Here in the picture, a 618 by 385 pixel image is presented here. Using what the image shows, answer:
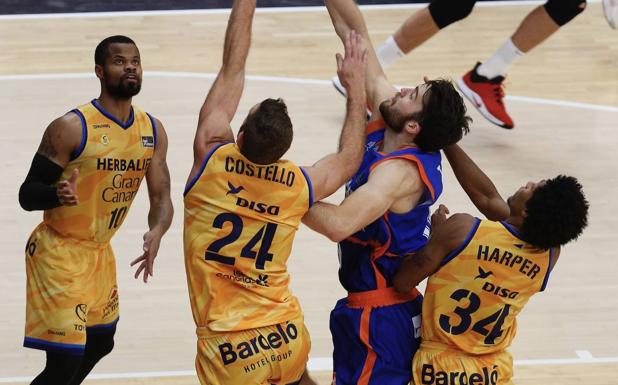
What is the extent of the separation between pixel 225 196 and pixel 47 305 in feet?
3.60

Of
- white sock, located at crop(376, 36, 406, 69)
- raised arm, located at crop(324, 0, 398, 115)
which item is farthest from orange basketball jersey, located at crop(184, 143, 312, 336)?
Answer: white sock, located at crop(376, 36, 406, 69)

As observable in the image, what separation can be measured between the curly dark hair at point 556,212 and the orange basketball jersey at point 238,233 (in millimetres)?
883

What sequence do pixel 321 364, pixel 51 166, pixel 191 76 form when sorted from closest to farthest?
pixel 51 166 < pixel 321 364 < pixel 191 76

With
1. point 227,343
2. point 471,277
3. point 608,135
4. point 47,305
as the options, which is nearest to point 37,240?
point 47,305

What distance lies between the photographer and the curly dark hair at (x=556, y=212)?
451 cm

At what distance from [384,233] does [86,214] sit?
1.35 metres

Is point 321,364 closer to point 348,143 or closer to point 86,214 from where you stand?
point 86,214

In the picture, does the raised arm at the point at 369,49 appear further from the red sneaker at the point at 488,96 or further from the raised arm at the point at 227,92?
the red sneaker at the point at 488,96

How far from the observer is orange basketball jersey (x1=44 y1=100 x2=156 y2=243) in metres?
5.16

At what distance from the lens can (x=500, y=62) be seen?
9.23m

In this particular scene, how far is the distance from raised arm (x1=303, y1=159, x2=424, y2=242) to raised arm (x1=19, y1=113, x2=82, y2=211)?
3.37ft

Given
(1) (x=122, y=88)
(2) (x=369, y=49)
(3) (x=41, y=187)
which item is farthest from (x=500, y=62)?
(3) (x=41, y=187)

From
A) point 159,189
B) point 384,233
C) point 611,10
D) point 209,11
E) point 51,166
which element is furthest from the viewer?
point 209,11

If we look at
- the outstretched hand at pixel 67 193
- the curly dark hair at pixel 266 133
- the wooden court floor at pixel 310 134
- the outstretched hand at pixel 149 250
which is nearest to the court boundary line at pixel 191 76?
the wooden court floor at pixel 310 134
